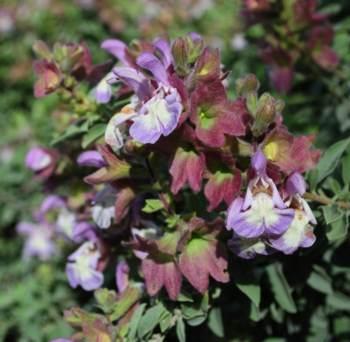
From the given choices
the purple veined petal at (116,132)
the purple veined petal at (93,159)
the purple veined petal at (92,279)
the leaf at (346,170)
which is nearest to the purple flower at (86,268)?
the purple veined petal at (92,279)

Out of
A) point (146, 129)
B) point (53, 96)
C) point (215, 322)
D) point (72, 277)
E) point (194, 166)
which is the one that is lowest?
point (53, 96)

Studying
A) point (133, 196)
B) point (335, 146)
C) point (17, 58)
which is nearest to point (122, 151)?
point (133, 196)

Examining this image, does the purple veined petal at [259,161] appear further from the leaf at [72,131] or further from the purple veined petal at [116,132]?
the leaf at [72,131]

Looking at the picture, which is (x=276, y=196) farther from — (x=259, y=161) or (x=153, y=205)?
(x=153, y=205)

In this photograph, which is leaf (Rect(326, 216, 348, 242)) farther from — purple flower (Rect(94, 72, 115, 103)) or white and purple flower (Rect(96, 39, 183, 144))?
purple flower (Rect(94, 72, 115, 103))

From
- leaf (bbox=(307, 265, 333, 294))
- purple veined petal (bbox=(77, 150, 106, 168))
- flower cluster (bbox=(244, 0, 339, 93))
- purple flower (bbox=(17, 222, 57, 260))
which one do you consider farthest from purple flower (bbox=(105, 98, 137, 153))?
purple flower (bbox=(17, 222, 57, 260))

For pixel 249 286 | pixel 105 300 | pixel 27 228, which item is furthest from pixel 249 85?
pixel 27 228

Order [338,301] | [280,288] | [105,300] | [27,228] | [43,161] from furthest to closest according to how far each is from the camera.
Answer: [27,228] → [43,161] → [338,301] → [280,288] → [105,300]
